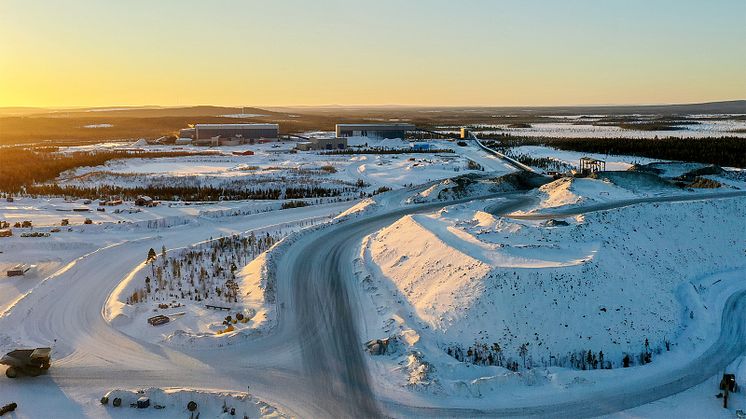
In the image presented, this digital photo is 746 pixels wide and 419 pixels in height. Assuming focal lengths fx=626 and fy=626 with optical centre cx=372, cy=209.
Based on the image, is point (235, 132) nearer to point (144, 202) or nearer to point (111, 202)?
point (111, 202)

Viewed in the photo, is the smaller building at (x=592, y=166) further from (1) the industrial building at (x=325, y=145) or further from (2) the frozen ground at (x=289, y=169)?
(1) the industrial building at (x=325, y=145)

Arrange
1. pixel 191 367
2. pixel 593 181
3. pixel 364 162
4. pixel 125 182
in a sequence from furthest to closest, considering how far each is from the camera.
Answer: pixel 364 162 → pixel 125 182 → pixel 593 181 → pixel 191 367

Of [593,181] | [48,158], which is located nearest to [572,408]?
[593,181]

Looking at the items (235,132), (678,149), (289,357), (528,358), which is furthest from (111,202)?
(235,132)

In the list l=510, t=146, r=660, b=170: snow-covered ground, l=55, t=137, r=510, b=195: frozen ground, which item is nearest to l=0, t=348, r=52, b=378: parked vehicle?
l=55, t=137, r=510, b=195: frozen ground

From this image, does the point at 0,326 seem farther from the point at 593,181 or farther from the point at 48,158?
the point at 48,158

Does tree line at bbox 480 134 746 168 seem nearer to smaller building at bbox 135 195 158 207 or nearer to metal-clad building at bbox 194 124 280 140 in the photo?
metal-clad building at bbox 194 124 280 140
